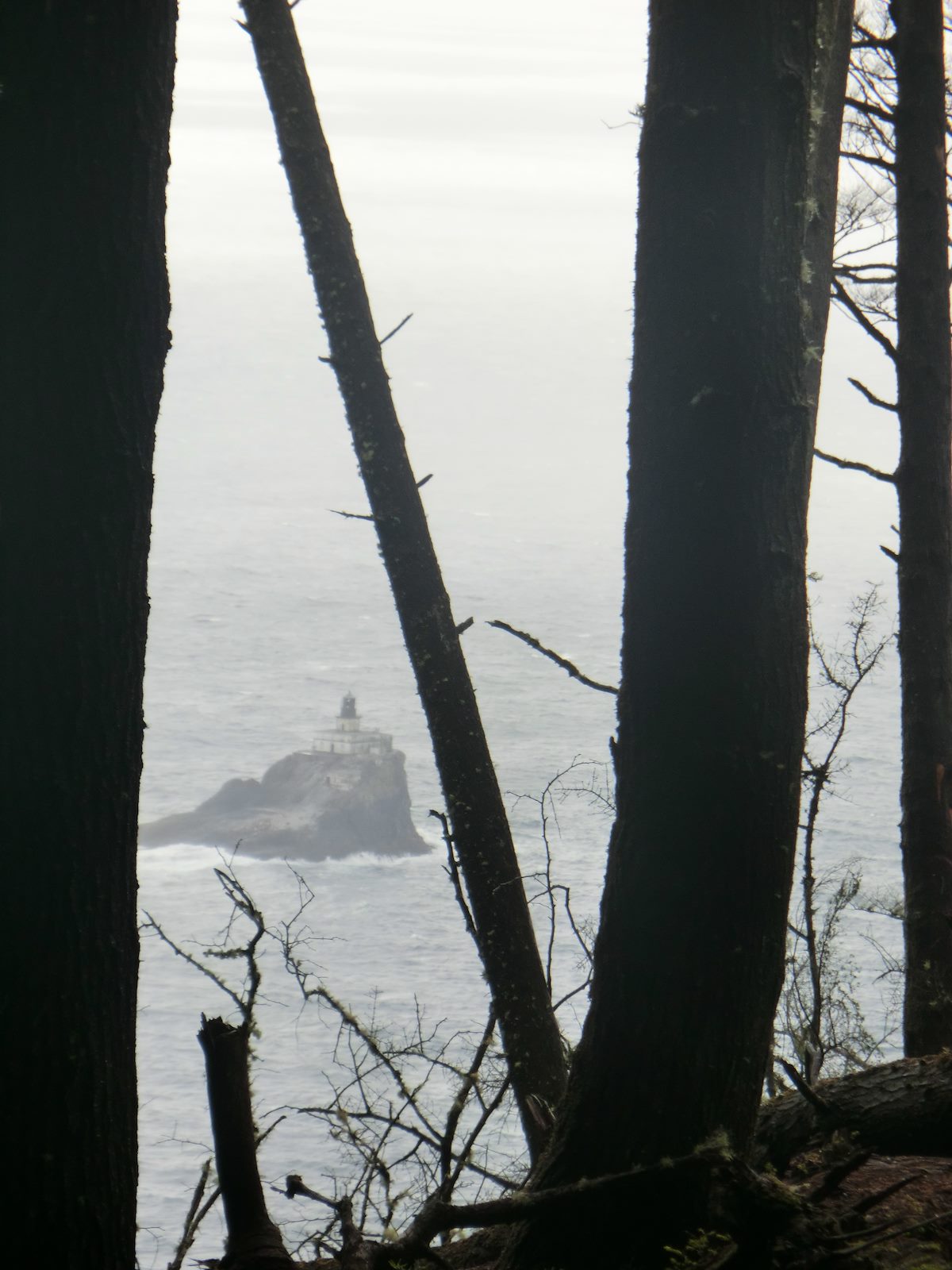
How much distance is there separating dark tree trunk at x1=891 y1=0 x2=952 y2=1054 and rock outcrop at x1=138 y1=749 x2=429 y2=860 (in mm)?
41742

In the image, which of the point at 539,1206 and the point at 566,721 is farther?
the point at 566,721

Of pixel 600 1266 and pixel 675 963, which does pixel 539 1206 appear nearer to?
pixel 600 1266

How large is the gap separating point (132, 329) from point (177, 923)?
42942 millimetres

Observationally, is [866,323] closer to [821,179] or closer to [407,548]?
[407,548]

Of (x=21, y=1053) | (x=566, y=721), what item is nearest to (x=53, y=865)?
(x=21, y=1053)

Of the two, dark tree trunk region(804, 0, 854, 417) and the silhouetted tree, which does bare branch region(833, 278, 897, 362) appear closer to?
the silhouetted tree

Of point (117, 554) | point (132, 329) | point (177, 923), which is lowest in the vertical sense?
point (177, 923)

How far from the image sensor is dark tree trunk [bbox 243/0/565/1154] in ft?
12.8

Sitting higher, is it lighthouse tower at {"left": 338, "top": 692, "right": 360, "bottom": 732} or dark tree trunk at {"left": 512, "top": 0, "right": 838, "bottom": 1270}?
lighthouse tower at {"left": 338, "top": 692, "right": 360, "bottom": 732}

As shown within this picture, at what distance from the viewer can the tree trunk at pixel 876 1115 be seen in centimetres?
238

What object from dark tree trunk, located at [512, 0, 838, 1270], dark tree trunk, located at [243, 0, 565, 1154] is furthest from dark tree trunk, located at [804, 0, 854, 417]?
dark tree trunk, located at [243, 0, 565, 1154]

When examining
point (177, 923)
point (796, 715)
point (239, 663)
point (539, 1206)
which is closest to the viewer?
point (539, 1206)

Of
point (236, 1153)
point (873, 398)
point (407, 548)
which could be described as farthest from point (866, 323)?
point (236, 1153)

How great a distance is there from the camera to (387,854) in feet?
154
